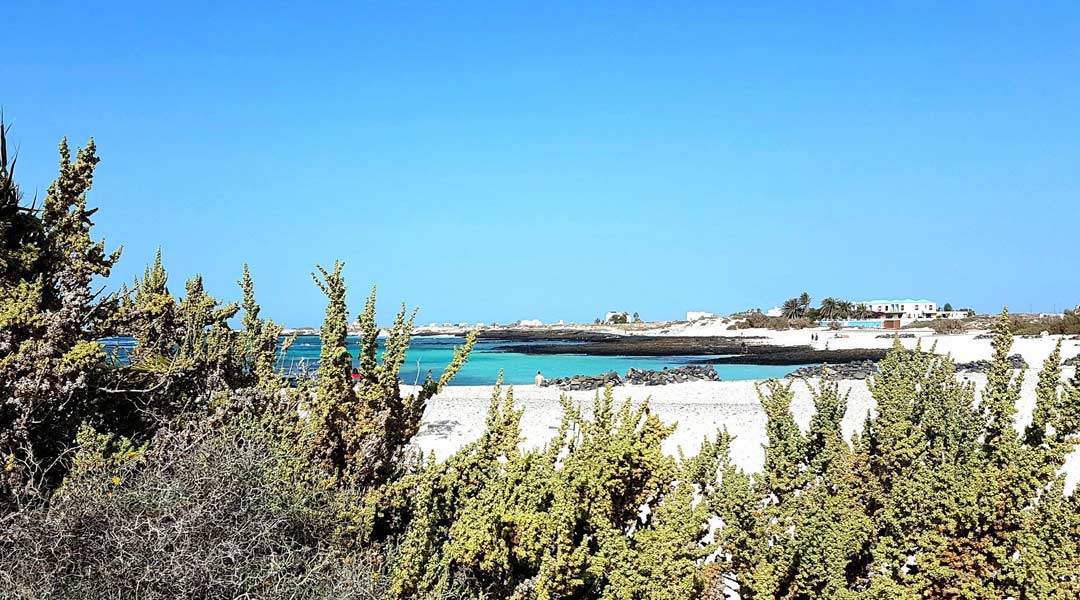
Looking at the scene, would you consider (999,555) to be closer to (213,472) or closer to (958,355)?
(213,472)

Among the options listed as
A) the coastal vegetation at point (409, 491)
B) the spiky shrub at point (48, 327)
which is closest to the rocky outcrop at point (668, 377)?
the coastal vegetation at point (409, 491)

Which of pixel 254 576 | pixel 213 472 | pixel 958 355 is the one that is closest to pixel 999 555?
pixel 254 576

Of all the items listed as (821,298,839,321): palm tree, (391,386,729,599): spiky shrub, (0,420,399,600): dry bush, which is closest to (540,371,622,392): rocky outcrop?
(391,386,729,599): spiky shrub

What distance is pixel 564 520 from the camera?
3809 mm

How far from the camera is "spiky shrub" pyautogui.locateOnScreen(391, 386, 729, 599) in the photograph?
12.2ft

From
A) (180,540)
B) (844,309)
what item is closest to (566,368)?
(180,540)

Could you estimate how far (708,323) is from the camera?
116 m

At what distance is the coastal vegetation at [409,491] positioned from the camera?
341 cm

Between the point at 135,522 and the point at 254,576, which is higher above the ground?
the point at 135,522

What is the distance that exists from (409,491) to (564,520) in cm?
105

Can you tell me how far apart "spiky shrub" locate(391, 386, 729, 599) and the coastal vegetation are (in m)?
0.01

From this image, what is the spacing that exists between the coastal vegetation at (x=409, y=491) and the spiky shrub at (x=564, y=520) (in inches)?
0.6

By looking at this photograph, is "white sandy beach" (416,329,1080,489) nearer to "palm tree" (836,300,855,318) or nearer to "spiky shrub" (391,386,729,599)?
"spiky shrub" (391,386,729,599)

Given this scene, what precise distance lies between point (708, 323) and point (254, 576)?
11584 centimetres
